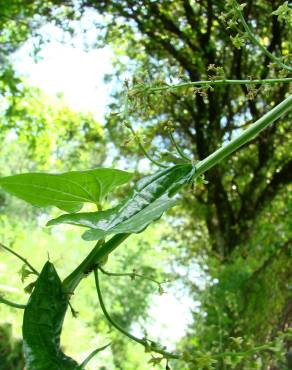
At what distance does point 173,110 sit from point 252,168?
0.45 metres

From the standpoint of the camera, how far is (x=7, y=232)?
12.0 ft

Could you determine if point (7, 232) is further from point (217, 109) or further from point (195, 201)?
point (217, 109)

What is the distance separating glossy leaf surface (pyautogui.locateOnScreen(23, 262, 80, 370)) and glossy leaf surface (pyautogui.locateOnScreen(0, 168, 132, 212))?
47 millimetres

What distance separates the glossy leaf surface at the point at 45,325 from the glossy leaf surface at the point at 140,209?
0.03m

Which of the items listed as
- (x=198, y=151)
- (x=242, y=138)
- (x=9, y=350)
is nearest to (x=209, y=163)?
(x=242, y=138)

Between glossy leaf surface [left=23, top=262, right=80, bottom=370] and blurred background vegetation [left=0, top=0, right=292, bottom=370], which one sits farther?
blurred background vegetation [left=0, top=0, right=292, bottom=370]

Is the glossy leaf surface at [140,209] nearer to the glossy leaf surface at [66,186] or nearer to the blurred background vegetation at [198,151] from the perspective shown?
the glossy leaf surface at [66,186]

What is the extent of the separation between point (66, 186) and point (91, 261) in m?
0.05

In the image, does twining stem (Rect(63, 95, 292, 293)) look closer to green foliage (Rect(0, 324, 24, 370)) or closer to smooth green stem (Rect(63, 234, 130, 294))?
smooth green stem (Rect(63, 234, 130, 294))

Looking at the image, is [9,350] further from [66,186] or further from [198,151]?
[66,186]

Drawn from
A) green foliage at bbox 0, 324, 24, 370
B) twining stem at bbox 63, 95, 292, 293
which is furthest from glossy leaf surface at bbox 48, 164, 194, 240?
green foliage at bbox 0, 324, 24, 370

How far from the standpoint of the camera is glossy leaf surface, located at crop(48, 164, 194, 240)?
268 mm

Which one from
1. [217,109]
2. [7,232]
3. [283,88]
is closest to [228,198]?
[217,109]

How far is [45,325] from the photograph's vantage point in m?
0.29
